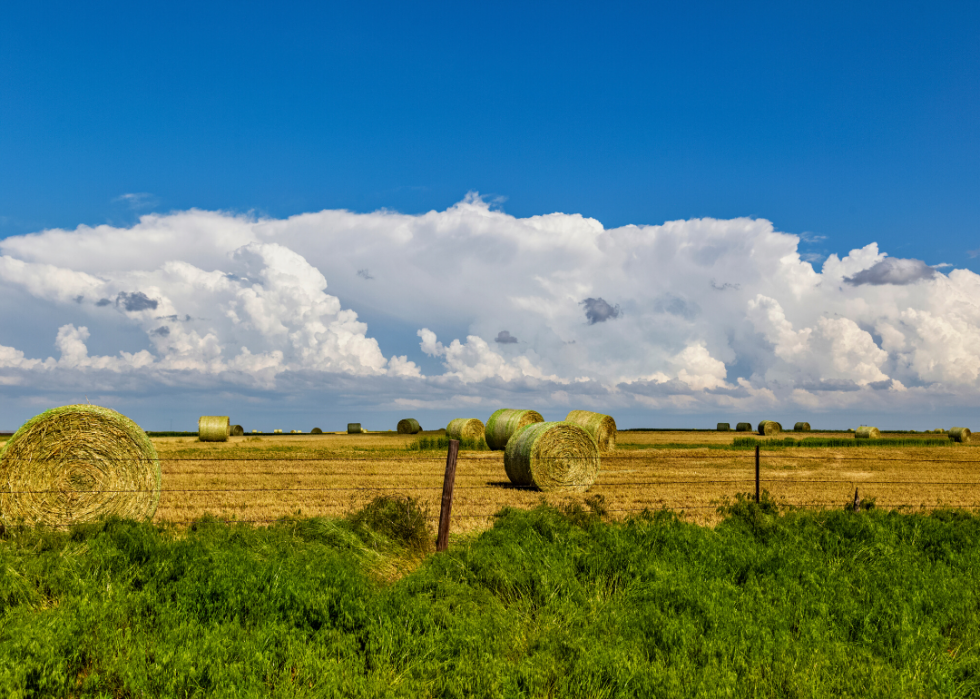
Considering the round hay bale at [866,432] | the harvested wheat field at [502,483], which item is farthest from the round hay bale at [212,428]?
the round hay bale at [866,432]

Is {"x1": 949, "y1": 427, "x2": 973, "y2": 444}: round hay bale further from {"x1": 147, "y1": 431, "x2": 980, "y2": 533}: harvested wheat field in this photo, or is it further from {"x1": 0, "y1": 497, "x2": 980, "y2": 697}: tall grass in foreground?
{"x1": 0, "y1": 497, "x2": 980, "y2": 697}: tall grass in foreground

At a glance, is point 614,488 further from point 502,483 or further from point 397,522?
point 397,522

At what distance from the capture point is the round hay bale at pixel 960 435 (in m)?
47.6

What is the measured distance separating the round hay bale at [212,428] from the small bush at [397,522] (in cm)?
3077

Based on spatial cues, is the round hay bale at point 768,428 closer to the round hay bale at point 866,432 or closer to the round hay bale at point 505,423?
the round hay bale at point 866,432

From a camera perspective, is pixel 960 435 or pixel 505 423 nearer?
pixel 505 423

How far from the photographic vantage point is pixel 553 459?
61.0ft

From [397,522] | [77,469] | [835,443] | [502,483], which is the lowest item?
[502,483]

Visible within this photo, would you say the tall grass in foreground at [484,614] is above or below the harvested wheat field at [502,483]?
above

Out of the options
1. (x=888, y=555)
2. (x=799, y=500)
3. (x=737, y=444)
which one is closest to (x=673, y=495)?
(x=799, y=500)

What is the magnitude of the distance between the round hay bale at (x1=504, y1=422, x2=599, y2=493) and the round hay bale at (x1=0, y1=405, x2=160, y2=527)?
8.97m

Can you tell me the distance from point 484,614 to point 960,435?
52783mm

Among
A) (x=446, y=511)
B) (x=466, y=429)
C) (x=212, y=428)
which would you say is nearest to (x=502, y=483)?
(x=446, y=511)

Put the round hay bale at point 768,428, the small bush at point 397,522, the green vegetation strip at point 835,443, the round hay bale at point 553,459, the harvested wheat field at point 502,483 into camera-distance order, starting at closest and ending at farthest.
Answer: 1. the small bush at point 397,522
2. the harvested wheat field at point 502,483
3. the round hay bale at point 553,459
4. the green vegetation strip at point 835,443
5. the round hay bale at point 768,428
